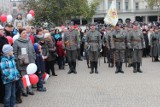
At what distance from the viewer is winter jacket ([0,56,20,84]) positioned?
8.70 metres

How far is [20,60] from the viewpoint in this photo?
404 inches

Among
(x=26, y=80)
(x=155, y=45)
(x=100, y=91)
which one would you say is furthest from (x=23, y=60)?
(x=155, y=45)

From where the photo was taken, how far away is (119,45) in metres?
15.4

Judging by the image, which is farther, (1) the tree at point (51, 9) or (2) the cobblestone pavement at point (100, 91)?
(1) the tree at point (51, 9)

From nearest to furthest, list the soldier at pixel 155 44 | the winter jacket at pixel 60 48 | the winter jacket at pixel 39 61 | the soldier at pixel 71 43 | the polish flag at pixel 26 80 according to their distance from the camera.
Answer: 1. the polish flag at pixel 26 80
2. the winter jacket at pixel 39 61
3. the soldier at pixel 71 43
4. the winter jacket at pixel 60 48
5. the soldier at pixel 155 44

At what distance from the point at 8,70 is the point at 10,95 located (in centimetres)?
64

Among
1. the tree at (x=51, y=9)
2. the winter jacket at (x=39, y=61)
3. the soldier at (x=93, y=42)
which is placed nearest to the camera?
the winter jacket at (x=39, y=61)

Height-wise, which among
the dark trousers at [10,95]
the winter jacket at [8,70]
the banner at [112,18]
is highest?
the banner at [112,18]

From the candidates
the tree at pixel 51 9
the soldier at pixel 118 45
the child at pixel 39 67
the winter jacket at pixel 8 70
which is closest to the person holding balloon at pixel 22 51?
the child at pixel 39 67

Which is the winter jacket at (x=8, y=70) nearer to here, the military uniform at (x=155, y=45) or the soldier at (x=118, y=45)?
the soldier at (x=118, y=45)

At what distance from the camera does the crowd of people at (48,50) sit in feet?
29.3

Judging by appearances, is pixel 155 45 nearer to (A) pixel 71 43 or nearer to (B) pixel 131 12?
(A) pixel 71 43

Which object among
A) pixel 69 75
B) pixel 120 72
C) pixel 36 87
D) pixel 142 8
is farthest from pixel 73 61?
pixel 142 8

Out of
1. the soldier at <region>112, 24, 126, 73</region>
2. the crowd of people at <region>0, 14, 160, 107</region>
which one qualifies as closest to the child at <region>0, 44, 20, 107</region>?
Answer: the crowd of people at <region>0, 14, 160, 107</region>
